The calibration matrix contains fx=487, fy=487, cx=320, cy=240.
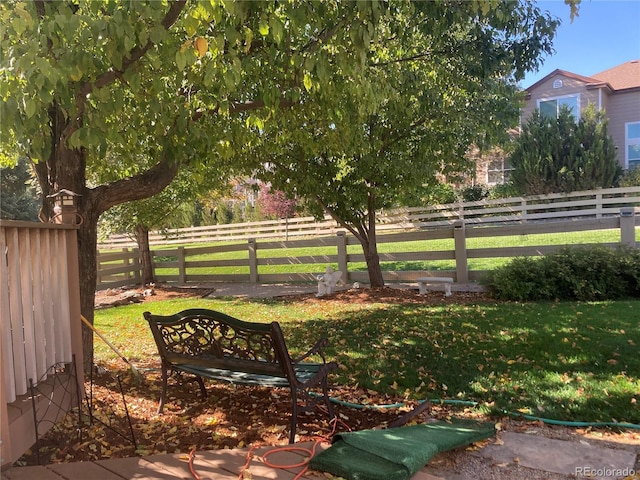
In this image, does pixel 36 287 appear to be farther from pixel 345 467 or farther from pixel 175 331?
pixel 345 467

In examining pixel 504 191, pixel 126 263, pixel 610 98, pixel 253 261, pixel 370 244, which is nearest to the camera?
pixel 370 244

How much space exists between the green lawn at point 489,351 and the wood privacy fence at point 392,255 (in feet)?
7.21

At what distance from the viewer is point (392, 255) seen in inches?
433

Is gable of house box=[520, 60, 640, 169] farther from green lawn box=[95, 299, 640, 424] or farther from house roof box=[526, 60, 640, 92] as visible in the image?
green lawn box=[95, 299, 640, 424]

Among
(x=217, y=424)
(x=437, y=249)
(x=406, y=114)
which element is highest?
(x=406, y=114)

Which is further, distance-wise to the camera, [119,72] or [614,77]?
[614,77]

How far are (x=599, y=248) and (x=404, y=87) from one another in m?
4.25

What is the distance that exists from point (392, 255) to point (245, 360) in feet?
25.5

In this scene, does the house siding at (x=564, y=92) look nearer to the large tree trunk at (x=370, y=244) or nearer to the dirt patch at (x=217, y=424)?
the large tree trunk at (x=370, y=244)

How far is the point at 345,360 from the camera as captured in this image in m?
5.34

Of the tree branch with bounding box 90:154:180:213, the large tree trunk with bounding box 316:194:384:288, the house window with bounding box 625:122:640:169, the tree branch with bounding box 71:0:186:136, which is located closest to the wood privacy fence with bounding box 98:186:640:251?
the house window with bounding box 625:122:640:169

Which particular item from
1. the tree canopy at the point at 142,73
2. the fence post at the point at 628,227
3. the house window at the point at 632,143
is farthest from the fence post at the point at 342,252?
the house window at the point at 632,143

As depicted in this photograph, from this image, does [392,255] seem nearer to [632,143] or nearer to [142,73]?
[142,73]

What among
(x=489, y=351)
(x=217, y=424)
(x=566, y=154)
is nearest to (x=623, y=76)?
(x=566, y=154)
